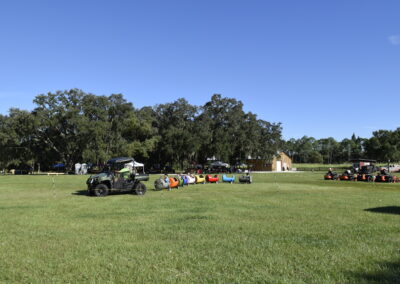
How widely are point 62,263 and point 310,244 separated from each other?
4.56 meters

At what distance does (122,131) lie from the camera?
54.3 metres

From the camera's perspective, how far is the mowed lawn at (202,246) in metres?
4.87

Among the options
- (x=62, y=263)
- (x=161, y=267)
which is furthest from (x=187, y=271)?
(x=62, y=263)

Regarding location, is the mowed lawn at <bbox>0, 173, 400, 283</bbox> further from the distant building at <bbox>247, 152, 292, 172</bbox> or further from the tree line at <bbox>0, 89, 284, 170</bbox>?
the distant building at <bbox>247, 152, 292, 172</bbox>

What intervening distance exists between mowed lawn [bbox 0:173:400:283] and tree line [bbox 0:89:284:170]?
41827 mm

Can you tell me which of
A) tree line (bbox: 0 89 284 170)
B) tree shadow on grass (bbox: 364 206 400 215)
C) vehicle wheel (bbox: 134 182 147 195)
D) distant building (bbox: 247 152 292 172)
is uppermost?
tree line (bbox: 0 89 284 170)

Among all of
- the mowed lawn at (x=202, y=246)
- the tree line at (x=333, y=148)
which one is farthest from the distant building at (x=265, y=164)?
the mowed lawn at (x=202, y=246)

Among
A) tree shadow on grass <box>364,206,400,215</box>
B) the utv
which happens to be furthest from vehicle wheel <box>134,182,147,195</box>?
tree shadow on grass <box>364,206,400,215</box>

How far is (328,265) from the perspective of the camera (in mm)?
5203

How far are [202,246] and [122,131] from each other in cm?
4965

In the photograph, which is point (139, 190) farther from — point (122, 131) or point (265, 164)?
point (265, 164)

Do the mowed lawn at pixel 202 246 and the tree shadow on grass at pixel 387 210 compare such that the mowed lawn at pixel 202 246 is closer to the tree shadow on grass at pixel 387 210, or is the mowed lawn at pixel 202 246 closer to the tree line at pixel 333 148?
the tree shadow on grass at pixel 387 210

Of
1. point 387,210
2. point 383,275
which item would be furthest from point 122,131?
point 383,275

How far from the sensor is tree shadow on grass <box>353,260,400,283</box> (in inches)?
178
